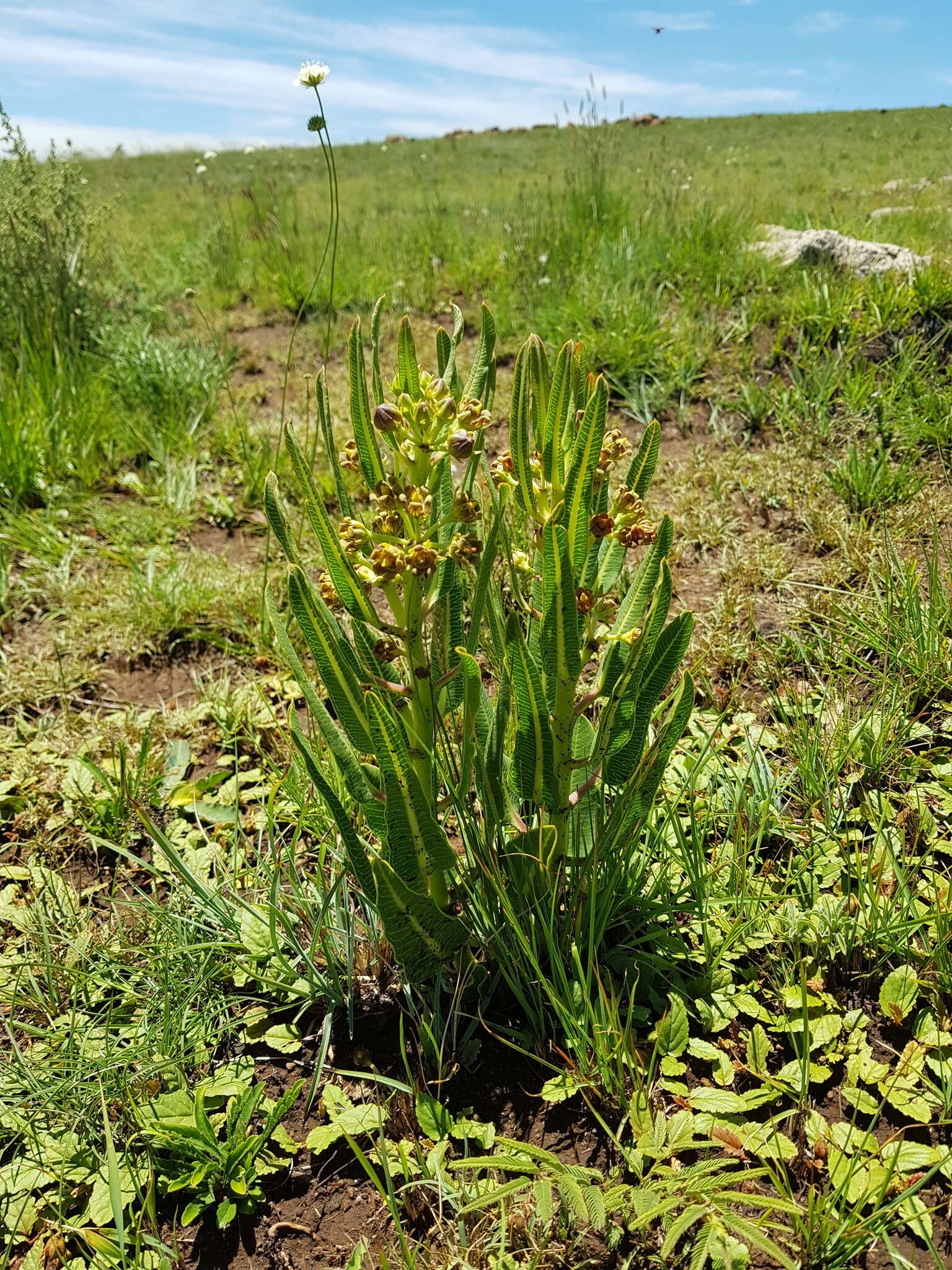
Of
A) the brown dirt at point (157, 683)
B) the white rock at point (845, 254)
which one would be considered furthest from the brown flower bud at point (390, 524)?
the white rock at point (845, 254)

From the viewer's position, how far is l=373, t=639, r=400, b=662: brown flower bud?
1158 mm

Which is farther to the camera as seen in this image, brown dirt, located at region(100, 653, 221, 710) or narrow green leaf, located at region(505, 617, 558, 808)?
brown dirt, located at region(100, 653, 221, 710)

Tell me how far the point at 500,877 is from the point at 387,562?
58cm

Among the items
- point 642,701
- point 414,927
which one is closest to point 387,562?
point 642,701

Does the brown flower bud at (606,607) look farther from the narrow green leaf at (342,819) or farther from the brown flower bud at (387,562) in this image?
the narrow green leaf at (342,819)

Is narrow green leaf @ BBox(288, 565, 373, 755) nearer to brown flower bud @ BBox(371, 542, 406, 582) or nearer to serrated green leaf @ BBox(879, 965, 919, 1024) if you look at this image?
brown flower bud @ BBox(371, 542, 406, 582)

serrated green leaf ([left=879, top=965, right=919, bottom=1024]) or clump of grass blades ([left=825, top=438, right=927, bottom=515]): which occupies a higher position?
clump of grass blades ([left=825, top=438, right=927, bottom=515])

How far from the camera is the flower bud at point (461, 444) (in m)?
1.04

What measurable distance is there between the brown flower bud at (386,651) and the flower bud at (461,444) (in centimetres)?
28

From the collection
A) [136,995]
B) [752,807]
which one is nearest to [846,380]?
[752,807]

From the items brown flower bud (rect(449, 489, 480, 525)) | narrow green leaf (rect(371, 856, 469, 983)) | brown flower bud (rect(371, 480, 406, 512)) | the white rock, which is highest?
the white rock

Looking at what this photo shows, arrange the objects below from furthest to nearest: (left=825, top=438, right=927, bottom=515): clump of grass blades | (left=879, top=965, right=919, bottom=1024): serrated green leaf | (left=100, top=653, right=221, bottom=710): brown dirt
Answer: (left=825, top=438, right=927, bottom=515): clump of grass blades, (left=100, top=653, right=221, bottom=710): brown dirt, (left=879, top=965, right=919, bottom=1024): serrated green leaf

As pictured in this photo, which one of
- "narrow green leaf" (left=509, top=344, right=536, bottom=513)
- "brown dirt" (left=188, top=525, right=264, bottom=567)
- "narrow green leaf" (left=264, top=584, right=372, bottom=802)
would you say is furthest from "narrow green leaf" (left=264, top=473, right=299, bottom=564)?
"brown dirt" (left=188, top=525, right=264, bottom=567)

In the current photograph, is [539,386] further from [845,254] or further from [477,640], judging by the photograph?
[845,254]
